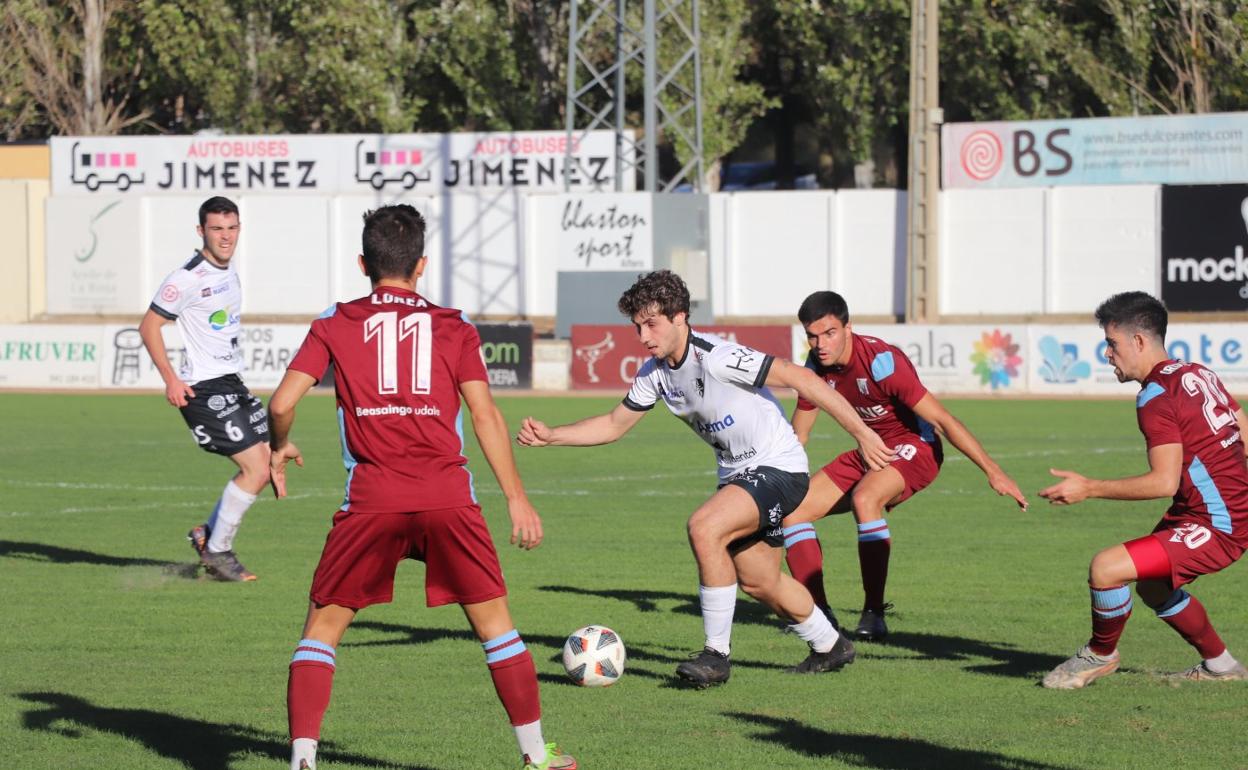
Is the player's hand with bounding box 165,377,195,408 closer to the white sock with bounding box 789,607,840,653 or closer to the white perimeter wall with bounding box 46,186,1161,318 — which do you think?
the white sock with bounding box 789,607,840,653

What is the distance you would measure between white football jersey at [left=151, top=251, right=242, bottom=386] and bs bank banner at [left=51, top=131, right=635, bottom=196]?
29100 millimetres

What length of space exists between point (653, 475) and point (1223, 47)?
28385mm

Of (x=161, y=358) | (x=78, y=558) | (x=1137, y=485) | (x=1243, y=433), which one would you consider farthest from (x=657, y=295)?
(x=78, y=558)

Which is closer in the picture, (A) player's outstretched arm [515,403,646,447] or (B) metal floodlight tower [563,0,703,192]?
(A) player's outstretched arm [515,403,646,447]

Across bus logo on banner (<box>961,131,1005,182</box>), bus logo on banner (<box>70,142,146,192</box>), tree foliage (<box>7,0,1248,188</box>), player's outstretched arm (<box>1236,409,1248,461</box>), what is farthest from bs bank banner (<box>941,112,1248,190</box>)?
player's outstretched arm (<box>1236,409,1248,461</box>)

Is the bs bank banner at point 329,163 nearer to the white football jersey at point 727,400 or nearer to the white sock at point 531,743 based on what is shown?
the white football jersey at point 727,400

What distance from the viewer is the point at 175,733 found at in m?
7.00

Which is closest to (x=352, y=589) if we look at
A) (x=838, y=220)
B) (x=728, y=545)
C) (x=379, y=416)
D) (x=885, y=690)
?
(x=379, y=416)

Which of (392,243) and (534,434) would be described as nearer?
(392,243)

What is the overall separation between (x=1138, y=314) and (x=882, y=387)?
7.47ft

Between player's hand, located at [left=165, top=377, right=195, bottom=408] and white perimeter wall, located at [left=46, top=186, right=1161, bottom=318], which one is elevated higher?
white perimeter wall, located at [left=46, top=186, right=1161, bottom=318]

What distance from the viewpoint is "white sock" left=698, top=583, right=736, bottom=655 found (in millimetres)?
7953

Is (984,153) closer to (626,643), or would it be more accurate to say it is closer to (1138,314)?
(626,643)

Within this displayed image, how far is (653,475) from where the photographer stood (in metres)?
18.2
